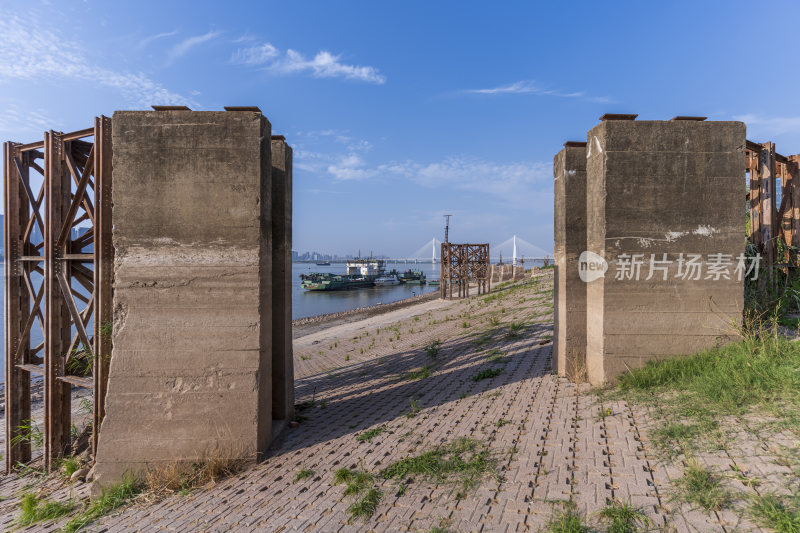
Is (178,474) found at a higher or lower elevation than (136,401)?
lower

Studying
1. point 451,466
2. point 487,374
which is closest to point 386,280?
Answer: point 487,374

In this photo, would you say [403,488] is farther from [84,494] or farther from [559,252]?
[559,252]

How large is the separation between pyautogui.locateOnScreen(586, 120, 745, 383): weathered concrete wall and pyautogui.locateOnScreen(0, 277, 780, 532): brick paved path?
1418 millimetres

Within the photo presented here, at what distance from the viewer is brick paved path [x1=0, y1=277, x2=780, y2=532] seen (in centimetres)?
363

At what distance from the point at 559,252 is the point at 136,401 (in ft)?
23.1

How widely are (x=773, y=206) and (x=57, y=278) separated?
14920 mm

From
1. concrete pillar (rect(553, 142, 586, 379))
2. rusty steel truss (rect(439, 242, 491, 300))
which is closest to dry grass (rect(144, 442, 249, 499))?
concrete pillar (rect(553, 142, 586, 379))

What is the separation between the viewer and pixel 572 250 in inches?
285

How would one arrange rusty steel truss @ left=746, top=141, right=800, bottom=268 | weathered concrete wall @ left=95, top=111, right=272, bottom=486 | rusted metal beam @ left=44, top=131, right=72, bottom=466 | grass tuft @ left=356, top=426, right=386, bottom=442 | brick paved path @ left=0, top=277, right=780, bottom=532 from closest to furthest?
brick paved path @ left=0, top=277, right=780, bottom=532
weathered concrete wall @ left=95, top=111, right=272, bottom=486
grass tuft @ left=356, top=426, right=386, bottom=442
rusted metal beam @ left=44, top=131, right=72, bottom=466
rusty steel truss @ left=746, top=141, right=800, bottom=268

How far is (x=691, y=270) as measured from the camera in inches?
249

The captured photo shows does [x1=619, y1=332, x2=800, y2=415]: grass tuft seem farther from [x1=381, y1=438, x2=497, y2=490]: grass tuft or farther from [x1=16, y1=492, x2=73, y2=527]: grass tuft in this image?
[x1=16, y1=492, x2=73, y2=527]: grass tuft

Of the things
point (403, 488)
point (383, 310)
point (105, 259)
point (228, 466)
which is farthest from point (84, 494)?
point (383, 310)

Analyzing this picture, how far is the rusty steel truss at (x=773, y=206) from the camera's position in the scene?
388 inches

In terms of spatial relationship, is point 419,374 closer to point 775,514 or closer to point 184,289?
point 184,289
